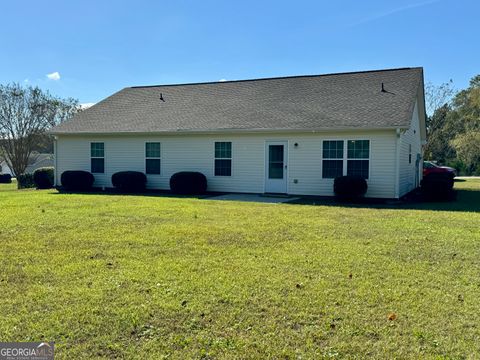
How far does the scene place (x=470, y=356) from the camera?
3012 mm

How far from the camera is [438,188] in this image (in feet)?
45.6

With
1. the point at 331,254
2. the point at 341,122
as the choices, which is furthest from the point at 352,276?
the point at 341,122

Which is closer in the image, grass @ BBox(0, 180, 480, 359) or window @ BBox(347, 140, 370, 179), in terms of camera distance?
grass @ BBox(0, 180, 480, 359)

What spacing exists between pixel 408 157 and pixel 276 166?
581cm

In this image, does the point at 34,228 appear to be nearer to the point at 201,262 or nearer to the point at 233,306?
the point at 201,262

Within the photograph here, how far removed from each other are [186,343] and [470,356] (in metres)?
2.22

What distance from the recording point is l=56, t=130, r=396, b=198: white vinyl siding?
1367 cm

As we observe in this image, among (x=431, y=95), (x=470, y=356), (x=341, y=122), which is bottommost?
(x=470, y=356)

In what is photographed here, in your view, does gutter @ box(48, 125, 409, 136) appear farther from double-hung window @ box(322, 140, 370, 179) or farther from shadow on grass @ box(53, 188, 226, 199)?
shadow on grass @ box(53, 188, 226, 199)

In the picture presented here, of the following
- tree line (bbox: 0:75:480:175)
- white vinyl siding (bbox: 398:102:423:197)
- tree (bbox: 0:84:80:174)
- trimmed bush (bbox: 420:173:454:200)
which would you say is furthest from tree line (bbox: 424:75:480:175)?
tree (bbox: 0:84:80:174)

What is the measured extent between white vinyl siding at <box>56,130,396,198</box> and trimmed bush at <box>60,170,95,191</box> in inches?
22.0

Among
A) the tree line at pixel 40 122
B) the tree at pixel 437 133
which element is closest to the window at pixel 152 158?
the tree line at pixel 40 122

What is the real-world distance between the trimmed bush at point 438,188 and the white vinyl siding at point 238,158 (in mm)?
1696

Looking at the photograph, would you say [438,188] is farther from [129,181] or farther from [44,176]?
[44,176]
